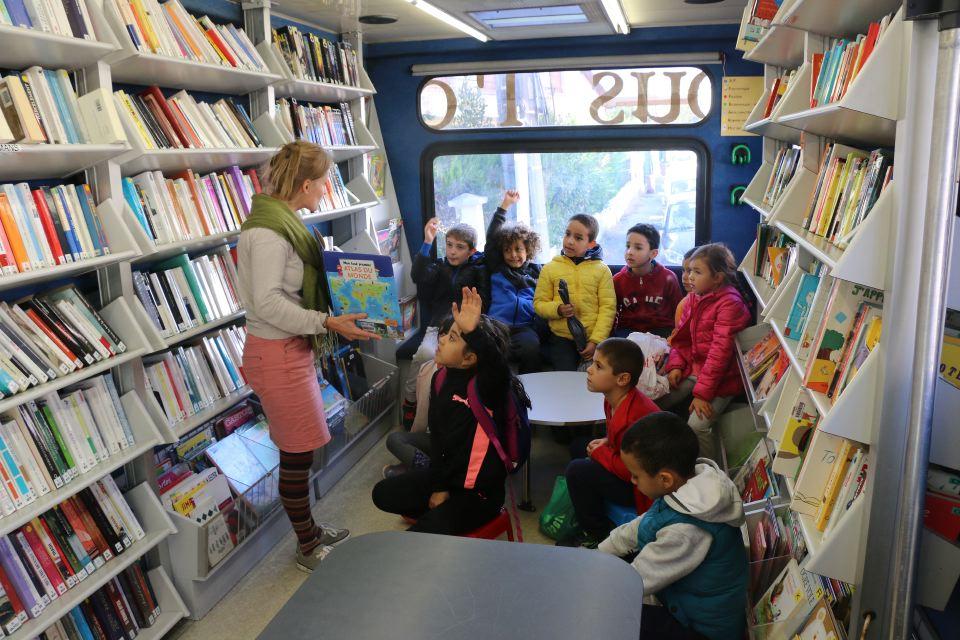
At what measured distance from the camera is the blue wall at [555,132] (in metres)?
4.99

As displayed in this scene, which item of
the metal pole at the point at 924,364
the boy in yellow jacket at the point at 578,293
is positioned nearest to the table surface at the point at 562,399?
the boy in yellow jacket at the point at 578,293

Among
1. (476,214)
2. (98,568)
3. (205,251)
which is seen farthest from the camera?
(476,214)

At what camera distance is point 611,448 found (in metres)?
3.08

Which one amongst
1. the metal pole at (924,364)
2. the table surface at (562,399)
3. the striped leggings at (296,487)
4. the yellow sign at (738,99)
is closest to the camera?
the metal pole at (924,364)

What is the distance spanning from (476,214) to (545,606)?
4694 millimetres

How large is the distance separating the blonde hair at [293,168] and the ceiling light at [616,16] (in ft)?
5.53

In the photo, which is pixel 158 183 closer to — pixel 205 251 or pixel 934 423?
pixel 205 251

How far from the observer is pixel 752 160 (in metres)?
5.07

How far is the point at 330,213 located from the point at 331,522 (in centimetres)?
158

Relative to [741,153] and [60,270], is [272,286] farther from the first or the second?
[741,153]

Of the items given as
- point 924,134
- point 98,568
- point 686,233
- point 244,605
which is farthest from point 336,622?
point 686,233

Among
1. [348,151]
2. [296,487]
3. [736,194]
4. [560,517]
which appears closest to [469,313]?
[296,487]

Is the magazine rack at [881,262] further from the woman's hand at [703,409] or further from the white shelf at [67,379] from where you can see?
the white shelf at [67,379]

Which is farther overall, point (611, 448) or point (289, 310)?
point (611, 448)
